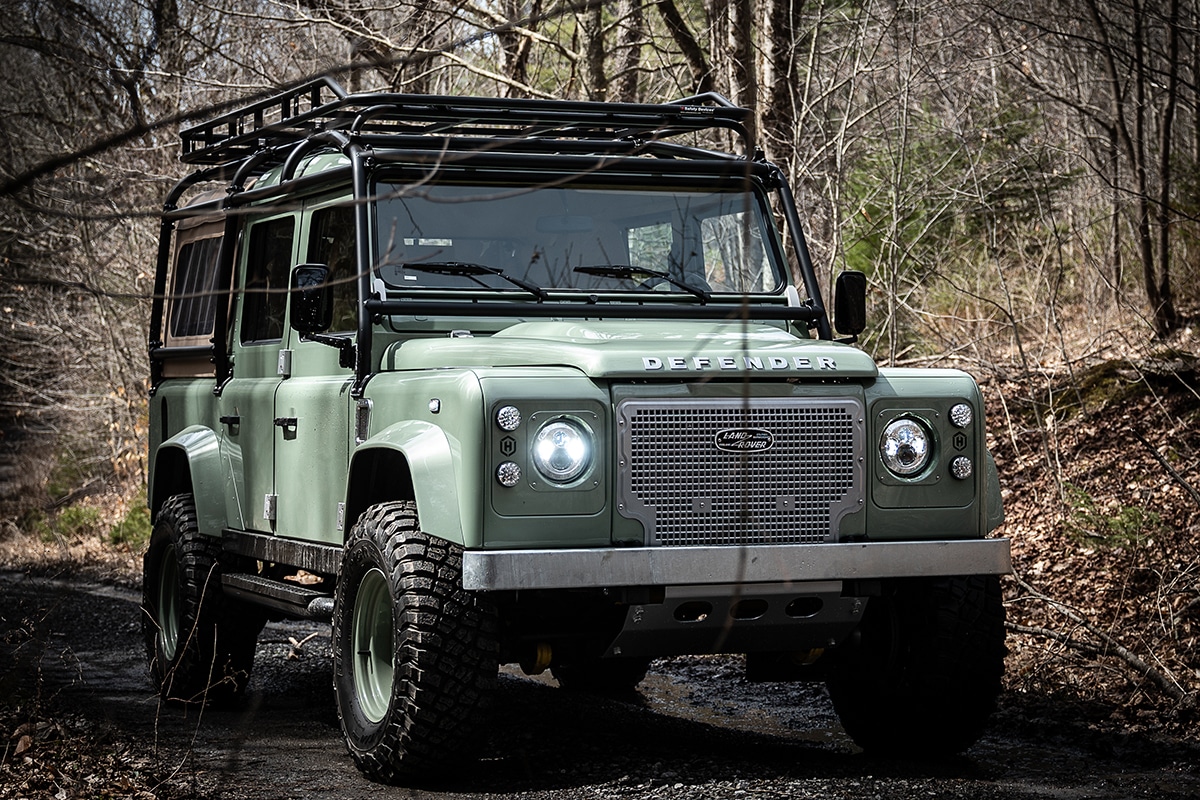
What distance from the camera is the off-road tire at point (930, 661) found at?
5664 mm

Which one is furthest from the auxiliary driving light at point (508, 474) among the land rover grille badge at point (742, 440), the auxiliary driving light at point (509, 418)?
the land rover grille badge at point (742, 440)

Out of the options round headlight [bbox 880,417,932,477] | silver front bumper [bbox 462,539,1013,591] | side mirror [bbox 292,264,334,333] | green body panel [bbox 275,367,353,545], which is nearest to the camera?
silver front bumper [bbox 462,539,1013,591]

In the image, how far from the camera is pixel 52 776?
528 cm

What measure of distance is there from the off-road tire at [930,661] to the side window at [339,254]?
2.40 metres

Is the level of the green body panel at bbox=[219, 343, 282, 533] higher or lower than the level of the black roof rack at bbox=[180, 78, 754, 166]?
lower

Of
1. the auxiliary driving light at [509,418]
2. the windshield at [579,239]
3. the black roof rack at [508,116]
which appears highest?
the black roof rack at [508,116]

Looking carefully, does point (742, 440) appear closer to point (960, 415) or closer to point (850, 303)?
point (960, 415)

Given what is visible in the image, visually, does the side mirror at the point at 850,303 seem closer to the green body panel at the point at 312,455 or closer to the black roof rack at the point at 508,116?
the black roof rack at the point at 508,116

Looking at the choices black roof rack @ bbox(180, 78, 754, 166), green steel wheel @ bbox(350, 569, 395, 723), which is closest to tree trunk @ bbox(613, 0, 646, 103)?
black roof rack @ bbox(180, 78, 754, 166)

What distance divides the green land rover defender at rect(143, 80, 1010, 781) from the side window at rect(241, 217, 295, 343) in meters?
0.02

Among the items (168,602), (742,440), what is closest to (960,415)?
(742,440)

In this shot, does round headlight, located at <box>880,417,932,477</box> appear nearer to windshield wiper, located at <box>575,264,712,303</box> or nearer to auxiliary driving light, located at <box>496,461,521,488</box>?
windshield wiper, located at <box>575,264,712,303</box>

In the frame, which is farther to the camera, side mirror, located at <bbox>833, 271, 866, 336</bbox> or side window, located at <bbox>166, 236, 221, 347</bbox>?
side window, located at <bbox>166, 236, 221, 347</bbox>

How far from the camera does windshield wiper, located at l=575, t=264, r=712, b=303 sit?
6387 mm
